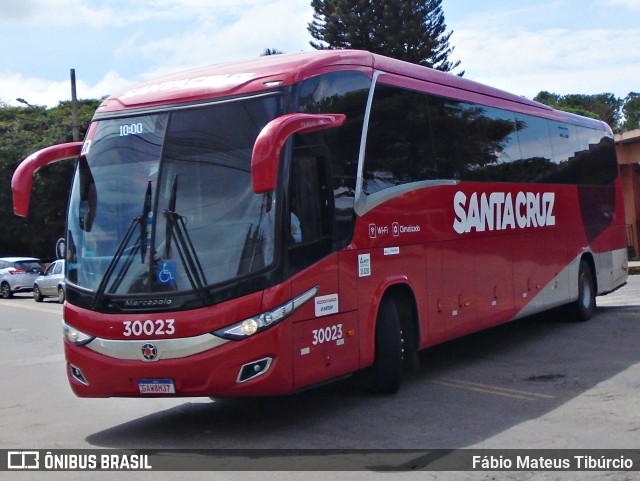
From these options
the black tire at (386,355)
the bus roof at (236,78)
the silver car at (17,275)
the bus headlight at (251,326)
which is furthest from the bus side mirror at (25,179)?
the silver car at (17,275)

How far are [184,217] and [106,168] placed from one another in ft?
3.72

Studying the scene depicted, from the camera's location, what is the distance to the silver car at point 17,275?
122 feet

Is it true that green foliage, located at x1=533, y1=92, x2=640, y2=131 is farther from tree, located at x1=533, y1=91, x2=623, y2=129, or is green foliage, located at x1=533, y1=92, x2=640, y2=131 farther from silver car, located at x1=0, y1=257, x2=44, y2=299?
silver car, located at x1=0, y1=257, x2=44, y2=299

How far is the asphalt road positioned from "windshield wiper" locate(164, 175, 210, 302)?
1.42 metres

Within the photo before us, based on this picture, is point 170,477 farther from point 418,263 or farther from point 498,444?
point 418,263

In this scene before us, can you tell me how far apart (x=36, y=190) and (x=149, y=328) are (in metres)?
41.3

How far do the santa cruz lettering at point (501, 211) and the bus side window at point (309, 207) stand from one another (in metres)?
3.23

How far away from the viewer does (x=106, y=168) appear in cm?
893

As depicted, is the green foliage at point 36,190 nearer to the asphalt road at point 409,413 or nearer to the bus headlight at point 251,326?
the asphalt road at point 409,413

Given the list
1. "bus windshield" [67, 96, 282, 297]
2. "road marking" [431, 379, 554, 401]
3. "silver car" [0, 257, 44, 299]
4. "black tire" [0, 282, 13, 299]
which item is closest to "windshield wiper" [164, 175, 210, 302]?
"bus windshield" [67, 96, 282, 297]

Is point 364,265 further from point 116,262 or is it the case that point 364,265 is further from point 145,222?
point 116,262

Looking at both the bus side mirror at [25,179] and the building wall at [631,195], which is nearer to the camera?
the bus side mirror at [25,179]

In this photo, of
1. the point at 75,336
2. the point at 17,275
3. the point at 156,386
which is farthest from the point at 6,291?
the point at 156,386

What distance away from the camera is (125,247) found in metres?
8.48
